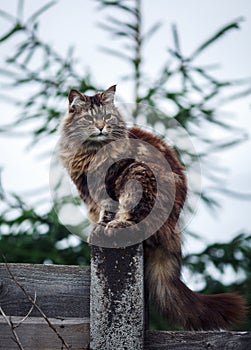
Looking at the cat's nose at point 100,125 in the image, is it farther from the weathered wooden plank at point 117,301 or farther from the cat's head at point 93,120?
the weathered wooden plank at point 117,301

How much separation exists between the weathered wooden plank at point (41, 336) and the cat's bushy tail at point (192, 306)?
436mm

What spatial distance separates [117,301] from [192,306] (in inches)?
17.8

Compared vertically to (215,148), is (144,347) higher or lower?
lower

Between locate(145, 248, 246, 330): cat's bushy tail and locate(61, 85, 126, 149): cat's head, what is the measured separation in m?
0.90

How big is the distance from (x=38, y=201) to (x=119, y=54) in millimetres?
1210

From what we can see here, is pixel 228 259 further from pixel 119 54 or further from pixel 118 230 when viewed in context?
pixel 118 230

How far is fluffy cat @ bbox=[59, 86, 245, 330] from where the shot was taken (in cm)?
205

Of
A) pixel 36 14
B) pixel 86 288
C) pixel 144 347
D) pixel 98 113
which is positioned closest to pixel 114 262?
pixel 86 288

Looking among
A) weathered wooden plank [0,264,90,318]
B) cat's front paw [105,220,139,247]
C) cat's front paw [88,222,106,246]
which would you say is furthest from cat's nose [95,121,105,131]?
weathered wooden plank [0,264,90,318]

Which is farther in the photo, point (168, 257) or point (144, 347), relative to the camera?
point (168, 257)

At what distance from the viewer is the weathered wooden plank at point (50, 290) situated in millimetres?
1792

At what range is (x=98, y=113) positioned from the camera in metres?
2.86

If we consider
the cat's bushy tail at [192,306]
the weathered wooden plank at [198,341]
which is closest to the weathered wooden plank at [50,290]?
the weathered wooden plank at [198,341]

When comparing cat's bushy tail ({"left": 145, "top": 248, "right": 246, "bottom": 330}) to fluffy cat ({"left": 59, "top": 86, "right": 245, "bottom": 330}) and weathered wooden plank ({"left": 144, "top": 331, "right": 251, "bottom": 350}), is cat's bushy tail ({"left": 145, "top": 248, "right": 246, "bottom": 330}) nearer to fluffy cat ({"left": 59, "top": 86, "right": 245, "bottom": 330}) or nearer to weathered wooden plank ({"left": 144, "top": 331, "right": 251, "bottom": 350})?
fluffy cat ({"left": 59, "top": 86, "right": 245, "bottom": 330})
